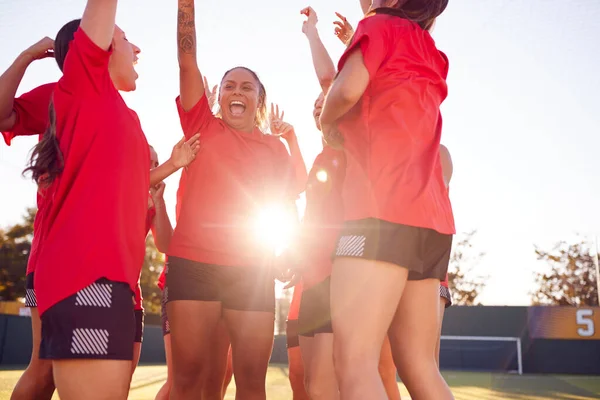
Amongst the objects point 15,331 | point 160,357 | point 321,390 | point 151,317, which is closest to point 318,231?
point 321,390

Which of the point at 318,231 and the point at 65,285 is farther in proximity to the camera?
the point at 318,231

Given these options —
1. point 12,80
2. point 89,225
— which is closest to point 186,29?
point 12,80

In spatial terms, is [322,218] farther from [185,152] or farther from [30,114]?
[30,114]

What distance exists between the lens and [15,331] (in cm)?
1666

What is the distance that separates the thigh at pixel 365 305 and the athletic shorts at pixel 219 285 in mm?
1415

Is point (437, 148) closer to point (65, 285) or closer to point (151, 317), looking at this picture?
point (65, 285)

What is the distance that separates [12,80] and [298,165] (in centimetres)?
219

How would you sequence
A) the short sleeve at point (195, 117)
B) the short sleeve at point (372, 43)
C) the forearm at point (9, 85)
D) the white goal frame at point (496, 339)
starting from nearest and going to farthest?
the short sleeve at point (372, 43), the forearm at point (9, 85), the short sleeve at point (195, 117), the white goal frame at point (496, 339)

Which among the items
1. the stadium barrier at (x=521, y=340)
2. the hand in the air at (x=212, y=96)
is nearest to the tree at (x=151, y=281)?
the stadium barrier at (x=521, y=340)

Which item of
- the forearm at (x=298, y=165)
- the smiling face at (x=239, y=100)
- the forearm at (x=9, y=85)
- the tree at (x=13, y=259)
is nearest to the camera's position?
the forearm at (x=9, y=85)

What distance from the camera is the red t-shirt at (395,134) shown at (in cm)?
218

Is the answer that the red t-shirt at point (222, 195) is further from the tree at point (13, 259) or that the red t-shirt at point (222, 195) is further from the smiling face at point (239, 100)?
the tree at point (13, 259)

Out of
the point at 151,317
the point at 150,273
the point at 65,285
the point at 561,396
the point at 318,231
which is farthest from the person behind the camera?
the point at 150,273

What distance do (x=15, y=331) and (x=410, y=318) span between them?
56.2 ft
